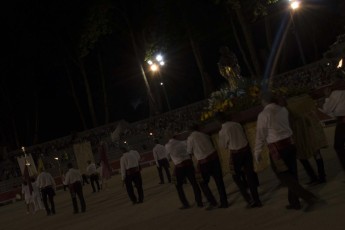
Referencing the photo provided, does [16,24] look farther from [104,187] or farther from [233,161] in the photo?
[233,161]

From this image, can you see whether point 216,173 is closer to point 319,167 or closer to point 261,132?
point 319,167

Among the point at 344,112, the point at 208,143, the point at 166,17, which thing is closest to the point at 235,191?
the point at 208,143

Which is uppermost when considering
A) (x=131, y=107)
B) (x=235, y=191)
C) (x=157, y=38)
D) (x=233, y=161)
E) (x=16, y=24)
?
(x=16, y=24)

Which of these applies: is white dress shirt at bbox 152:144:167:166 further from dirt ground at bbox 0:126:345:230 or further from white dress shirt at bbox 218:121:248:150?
white dress shirt at bbox 218:121:248:150

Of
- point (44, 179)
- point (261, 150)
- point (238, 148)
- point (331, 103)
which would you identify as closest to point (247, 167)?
point (238, 148)

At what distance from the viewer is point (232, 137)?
9008 mm

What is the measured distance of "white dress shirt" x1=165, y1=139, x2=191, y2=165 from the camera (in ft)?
36.7

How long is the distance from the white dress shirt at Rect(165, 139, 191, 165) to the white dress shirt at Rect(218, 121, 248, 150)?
2.19 m

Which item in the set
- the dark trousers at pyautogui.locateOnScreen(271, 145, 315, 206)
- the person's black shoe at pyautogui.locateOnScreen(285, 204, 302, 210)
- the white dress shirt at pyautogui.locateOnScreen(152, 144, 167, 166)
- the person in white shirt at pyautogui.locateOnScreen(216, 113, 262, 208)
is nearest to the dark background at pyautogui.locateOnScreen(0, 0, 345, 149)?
the white dress shirt at pyautogui.locateOnScreen(152, 144, 167, 166)

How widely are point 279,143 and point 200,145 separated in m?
2.39

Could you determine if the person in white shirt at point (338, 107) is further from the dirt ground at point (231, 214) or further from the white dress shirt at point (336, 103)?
the dirt ground at point (231, 214)

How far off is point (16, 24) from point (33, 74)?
5.66 metres

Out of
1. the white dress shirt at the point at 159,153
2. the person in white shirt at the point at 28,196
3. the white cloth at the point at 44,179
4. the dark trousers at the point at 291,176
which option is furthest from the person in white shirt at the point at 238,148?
the person in white shirt at the point at 28,196

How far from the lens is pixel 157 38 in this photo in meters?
41.7
